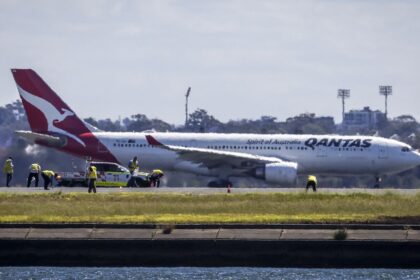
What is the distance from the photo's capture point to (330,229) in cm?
3716

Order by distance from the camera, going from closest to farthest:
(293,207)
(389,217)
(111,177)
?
(389,217) → (293,207) → (111,177)

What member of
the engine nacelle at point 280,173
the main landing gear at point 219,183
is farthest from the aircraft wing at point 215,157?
the engine nacelle at point 280,173

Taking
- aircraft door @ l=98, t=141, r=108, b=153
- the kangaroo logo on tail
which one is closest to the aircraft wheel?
aircraft door @ l=98, t=141, r=108, b=153

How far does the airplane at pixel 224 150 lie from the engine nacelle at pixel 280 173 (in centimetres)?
16

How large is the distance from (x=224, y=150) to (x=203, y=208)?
100ft

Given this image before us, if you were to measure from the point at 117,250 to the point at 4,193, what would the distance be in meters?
17.7

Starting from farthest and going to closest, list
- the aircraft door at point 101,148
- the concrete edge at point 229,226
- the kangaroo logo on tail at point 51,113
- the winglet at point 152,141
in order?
the kangaroo logo on tail at point 51,113
the aircraft door at point 101,148
the winglet at point 152,141
the concrete edge at point 229,226

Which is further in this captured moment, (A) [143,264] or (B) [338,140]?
(B) [338,140]

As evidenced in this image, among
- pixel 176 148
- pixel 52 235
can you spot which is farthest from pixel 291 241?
pixel 176 148

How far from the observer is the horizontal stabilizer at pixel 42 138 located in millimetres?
73562

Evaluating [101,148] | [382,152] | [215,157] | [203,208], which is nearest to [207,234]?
[203,208]

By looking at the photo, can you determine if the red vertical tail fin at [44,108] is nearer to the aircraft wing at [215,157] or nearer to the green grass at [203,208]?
the aircraft wing at [215,157]

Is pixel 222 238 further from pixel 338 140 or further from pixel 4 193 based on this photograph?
pixel 338 140

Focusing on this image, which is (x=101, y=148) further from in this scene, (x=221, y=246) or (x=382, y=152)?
(x=221, y=246)
